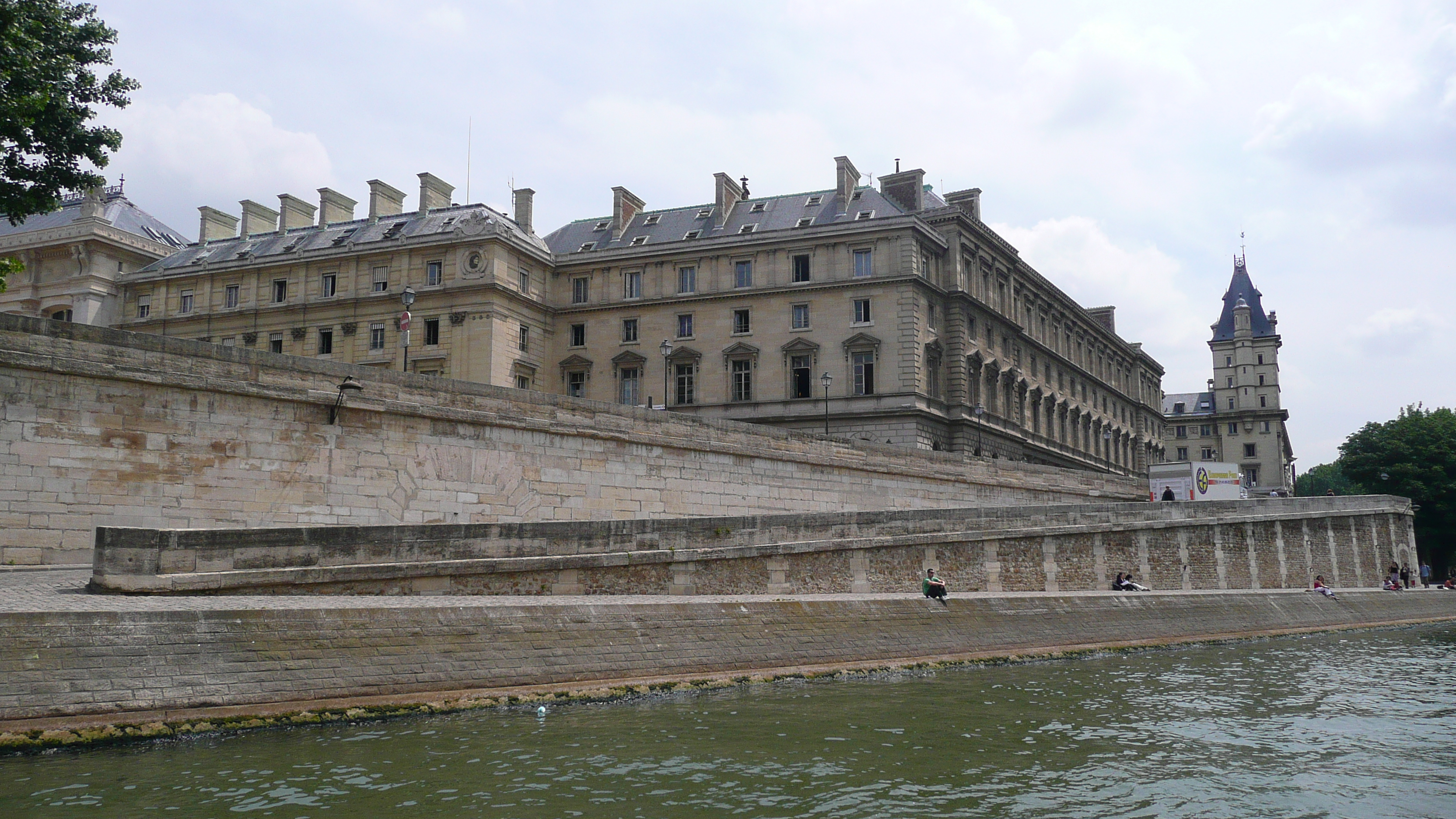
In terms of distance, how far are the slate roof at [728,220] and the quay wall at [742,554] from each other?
957 inches

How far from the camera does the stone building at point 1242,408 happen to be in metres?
111

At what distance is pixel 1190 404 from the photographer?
398 ft

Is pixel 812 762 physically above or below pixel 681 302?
below

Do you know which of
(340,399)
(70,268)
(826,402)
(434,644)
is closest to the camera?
(434,644)

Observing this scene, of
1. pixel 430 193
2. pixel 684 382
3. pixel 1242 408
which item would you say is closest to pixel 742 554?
pixel 684 382

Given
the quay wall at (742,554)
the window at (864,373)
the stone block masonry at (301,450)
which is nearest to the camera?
the quay wall at (742,554)

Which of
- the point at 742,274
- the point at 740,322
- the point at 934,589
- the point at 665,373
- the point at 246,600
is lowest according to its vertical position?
the point at 934,589

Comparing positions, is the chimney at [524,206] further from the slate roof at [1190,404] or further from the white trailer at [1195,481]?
the slate roof at [1190,404]

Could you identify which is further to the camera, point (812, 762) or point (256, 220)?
point (256, 220)

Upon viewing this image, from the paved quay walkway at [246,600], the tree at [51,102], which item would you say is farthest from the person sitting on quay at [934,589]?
the tree at [51,102]

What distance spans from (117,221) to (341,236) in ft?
51.7

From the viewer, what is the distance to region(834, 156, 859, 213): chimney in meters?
55.6

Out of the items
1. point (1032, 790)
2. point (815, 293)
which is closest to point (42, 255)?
point (815, 293)

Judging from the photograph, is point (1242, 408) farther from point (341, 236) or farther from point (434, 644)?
point (434, 644)
